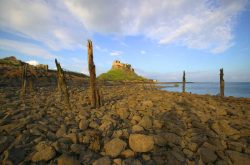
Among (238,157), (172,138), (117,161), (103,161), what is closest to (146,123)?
(172,138)

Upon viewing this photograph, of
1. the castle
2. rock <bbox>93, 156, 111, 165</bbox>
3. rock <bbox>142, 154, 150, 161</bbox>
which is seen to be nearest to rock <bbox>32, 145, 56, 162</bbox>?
rock <bbox>93, 156, 111, 165</bbox>

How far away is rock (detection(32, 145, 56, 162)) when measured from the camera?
4637 millimetres

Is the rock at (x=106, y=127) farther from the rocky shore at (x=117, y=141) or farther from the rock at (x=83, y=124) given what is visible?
the rock at (x=83, y=124)

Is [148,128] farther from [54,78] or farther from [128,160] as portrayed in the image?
[54,78]

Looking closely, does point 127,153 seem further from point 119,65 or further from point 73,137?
point 119,65

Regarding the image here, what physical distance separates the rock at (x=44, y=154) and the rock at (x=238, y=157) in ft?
18.0

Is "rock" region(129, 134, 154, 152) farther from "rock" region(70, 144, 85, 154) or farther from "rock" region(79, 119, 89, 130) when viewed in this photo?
"rock" region(79, 119, 89, 130)

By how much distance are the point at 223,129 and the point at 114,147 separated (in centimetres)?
500

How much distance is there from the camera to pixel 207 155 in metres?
5.37

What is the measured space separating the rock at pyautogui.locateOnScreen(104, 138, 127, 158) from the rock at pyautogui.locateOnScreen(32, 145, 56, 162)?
5.13 ft

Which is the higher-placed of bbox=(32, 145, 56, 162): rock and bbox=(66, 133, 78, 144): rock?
bbox=(66, 133, 78, 144): rock

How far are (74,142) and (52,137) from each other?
2.95 ft

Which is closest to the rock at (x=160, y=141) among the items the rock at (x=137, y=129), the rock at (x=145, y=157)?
the rock at (x=145, y=157)

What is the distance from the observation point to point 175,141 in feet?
20.1
